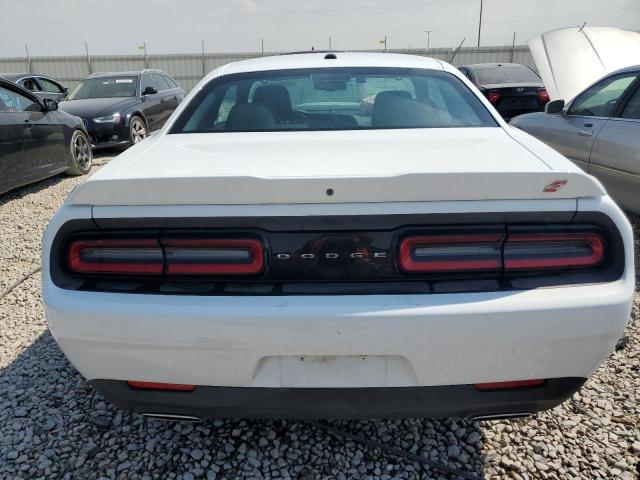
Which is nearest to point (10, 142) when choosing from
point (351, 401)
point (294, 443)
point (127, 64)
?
point (294, 443)

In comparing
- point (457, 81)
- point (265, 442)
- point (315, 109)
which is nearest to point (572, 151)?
point (457, 81)

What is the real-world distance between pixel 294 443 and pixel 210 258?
38.5 inches

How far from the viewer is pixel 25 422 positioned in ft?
7.40

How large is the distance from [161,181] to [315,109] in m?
1.32

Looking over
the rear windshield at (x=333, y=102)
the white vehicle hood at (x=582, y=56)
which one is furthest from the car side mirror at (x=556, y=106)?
the rear windshield at (x=333, y=102)

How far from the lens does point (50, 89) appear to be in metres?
12.9

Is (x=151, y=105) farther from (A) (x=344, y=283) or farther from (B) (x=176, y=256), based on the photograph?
(A) (x=344, y=283)

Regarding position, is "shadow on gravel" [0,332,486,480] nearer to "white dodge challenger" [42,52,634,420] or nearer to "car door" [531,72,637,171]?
"white dodge challenger" [42,52,634,420]

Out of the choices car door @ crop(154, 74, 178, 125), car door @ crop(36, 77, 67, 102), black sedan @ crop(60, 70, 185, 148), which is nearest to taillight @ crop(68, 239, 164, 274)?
black sedan @ crop(60, 70, 185, 148)

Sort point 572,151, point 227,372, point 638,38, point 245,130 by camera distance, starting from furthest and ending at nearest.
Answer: point 638,38 < point 572,151 < point 245,130 < point 227,372

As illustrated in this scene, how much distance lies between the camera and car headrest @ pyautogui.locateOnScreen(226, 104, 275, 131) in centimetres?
244

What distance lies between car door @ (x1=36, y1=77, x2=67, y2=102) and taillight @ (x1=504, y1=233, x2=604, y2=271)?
12.9 m

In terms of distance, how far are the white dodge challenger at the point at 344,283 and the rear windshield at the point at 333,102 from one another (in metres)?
0.82

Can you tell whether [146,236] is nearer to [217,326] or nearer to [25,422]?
[217,326]
